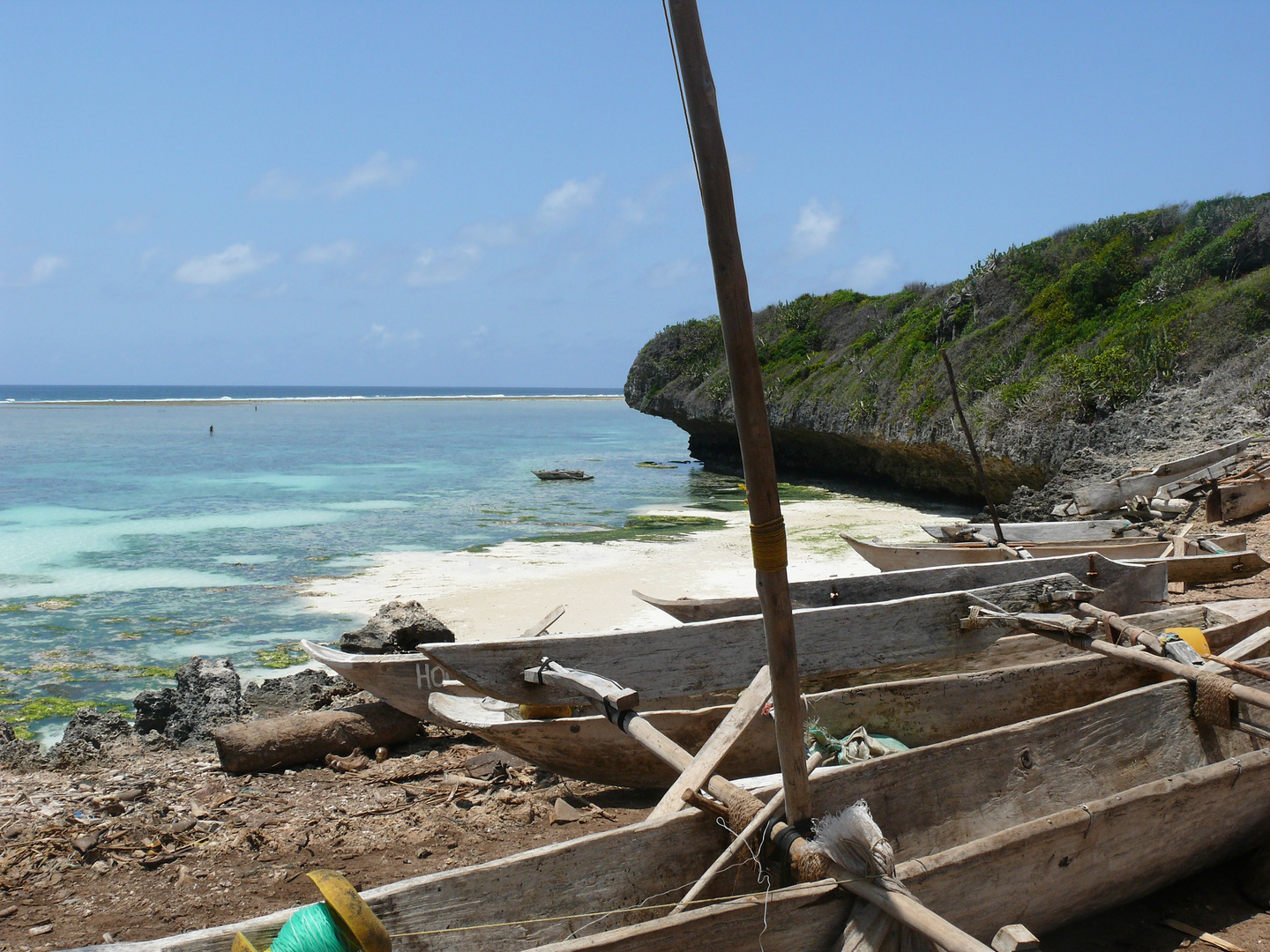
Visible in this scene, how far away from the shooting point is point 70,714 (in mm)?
7145

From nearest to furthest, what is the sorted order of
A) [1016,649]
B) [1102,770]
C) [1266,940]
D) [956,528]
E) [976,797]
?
[1266,940] → [976,797] → [1102,770] → [1016,649] → [956,528]

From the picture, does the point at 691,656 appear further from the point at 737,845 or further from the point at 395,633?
the point at 395,633

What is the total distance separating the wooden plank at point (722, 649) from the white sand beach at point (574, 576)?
386 cm

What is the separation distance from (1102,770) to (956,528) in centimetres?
673

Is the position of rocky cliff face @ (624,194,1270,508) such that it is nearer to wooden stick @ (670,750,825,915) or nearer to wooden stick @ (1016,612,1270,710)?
wooden stick @ (1016,612,1270,710)

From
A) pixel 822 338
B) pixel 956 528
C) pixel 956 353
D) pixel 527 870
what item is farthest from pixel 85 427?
pixel 527 870

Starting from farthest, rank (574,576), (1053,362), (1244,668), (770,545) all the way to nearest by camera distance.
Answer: (1053,362) → (574,576) → (1244,668) → (770,545)

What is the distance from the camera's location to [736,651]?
16.9 ft

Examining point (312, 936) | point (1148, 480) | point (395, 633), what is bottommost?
point (395, 633)

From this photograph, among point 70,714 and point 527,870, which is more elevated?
point 527,870

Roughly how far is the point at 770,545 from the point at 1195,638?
Answer: 430 centimetres

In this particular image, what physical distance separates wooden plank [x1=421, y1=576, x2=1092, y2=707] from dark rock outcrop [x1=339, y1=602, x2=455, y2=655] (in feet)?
9.40

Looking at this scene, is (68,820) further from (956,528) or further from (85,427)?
(85,427)

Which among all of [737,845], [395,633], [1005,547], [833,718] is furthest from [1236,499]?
[737,845]
